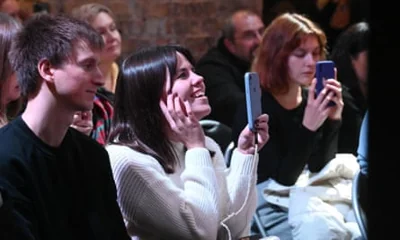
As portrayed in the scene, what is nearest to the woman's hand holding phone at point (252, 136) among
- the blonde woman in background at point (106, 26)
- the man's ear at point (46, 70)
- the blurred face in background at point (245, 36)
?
the man's ear at point (46, 70)

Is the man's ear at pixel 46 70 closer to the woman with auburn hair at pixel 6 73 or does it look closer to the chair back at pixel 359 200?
the woman with auburn hair at pixel 6 73

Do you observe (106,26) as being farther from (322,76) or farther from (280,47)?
(322,76)

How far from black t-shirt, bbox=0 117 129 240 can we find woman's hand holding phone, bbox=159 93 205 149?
0.30 m

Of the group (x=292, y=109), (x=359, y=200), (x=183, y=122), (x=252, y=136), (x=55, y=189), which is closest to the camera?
(x=55, y=189)

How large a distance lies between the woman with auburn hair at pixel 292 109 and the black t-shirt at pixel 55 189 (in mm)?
1007

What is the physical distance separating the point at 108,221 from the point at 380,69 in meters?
1.20

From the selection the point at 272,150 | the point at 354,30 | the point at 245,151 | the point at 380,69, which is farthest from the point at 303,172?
the point at 380,69

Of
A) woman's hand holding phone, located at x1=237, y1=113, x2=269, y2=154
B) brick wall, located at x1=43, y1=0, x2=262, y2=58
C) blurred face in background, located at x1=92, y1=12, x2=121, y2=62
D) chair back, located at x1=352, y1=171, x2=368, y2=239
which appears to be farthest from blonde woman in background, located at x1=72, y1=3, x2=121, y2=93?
chair back, located at x1=352, y1=171, x2=368, y2=239

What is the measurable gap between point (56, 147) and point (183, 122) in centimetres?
45

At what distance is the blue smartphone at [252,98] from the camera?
6.69 feet

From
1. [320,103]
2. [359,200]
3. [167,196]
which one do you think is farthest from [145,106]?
[320,103]

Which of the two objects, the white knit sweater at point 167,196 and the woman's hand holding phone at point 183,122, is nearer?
the white knit sweater at point 167,196

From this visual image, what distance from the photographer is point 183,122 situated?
187 centimetres

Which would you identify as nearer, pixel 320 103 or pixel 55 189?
pixel 55 189
